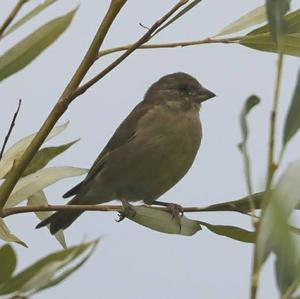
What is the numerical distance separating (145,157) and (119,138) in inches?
14.1

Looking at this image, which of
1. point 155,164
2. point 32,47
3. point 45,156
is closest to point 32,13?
point 32,47

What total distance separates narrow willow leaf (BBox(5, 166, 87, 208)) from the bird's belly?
79.1 inches

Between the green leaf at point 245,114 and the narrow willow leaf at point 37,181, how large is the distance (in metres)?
1.11

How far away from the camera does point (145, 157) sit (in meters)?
4.31

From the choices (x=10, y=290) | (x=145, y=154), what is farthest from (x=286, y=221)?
(x=145, y=154)

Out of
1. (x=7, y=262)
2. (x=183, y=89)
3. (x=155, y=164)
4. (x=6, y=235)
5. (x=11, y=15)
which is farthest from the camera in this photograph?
(x=183, y=89)

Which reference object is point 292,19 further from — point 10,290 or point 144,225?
point 10,290

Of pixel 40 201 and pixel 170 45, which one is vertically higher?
pixel 170 45

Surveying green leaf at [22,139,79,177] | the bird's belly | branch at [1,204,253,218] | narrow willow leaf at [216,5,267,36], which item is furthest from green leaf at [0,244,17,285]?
the bird's belly

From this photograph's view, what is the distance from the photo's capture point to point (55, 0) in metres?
1.60

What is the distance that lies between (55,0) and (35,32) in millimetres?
83

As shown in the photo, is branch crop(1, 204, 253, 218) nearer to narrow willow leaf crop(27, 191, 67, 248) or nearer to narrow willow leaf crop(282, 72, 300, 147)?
narrow willow leaf crop(27, 191, 67, 248)

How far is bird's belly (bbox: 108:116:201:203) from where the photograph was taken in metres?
4.24

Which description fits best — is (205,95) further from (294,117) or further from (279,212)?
(279,212)
